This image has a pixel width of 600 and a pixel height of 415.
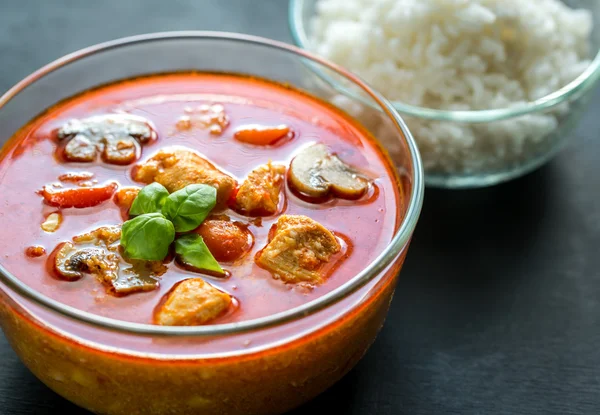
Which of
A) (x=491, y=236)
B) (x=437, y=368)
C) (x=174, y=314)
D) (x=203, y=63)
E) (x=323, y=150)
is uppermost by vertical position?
(x=203, y=63)

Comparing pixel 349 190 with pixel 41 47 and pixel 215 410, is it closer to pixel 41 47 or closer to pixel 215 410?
pixel 215 410

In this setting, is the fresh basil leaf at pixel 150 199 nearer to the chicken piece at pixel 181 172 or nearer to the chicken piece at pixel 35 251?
the chicken piece at pixel 181 172

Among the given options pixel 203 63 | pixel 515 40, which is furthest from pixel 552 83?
pixel 203 63

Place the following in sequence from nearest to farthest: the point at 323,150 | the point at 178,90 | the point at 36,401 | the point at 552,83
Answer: the point at 36,401 < the point at 323,150 < the point at 178,90 < the point at 552,83

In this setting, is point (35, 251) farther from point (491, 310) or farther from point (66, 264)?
point (491, 310)

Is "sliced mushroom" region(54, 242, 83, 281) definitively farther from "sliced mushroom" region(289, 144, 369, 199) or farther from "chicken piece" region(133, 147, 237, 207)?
"sliced mushroom" region(289, 144, 369, 199)

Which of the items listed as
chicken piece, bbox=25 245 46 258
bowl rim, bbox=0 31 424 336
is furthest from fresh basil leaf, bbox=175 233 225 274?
chicken piece, bbox=25 245 46 258

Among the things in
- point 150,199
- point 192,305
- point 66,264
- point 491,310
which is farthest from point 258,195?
point 491,310
